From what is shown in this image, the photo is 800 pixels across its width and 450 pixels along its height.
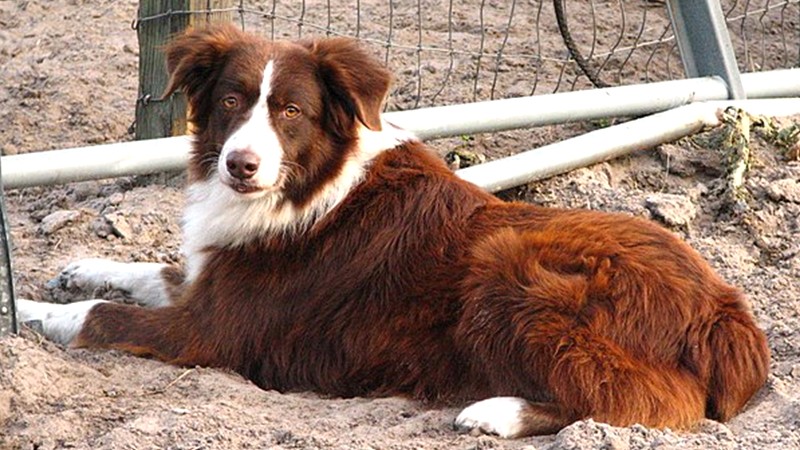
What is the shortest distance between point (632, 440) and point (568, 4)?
5563 mm

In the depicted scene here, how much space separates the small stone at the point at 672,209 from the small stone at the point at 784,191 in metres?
0.38

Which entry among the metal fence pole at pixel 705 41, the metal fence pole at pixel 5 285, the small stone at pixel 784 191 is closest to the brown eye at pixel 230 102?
the metal fence pole at pixel 5 285

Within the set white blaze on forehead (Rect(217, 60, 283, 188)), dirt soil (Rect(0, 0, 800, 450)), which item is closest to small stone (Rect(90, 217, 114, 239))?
dirt soil (Rect(0, 0, 800, 450))

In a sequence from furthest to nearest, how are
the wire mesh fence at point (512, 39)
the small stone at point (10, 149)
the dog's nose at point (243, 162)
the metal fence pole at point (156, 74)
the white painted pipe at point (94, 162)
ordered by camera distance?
the wire mesh fence at point (512, 39)
the small stone at point (10, 149)
the metal fence pole at point (156, 74)
the white painted pipe at point (94, 162)
the dog's nose at point (243, 162)

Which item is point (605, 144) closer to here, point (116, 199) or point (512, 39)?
point (512, 39)

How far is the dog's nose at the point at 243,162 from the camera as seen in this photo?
4793mm

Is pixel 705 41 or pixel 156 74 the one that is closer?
pixel 156 74

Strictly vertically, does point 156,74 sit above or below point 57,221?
above

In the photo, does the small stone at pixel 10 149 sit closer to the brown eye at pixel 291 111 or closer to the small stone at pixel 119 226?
the small stone at pixel 119 226

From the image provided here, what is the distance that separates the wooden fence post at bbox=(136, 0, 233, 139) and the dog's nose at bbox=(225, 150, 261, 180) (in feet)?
5.18

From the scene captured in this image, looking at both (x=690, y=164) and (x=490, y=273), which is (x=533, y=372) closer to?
(x=490, y=273)

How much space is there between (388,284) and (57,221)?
194 centimetres

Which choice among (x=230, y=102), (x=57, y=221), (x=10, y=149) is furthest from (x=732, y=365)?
(x=10, y=149)

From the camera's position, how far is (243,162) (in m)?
4.79
